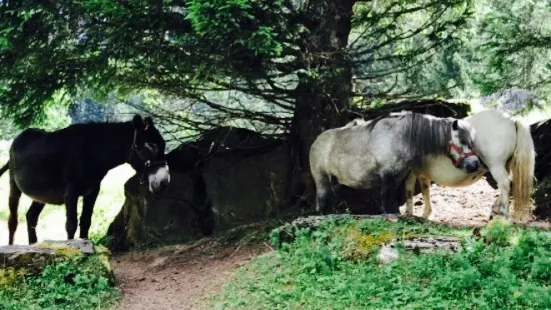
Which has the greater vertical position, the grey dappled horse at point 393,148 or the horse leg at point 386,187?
the grey dappled horse at point 393,148

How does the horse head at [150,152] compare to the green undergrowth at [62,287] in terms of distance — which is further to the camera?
the horse head at [150,152]

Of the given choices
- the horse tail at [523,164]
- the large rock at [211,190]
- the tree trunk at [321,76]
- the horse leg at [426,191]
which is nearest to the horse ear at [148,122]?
the large rock at [211,190]

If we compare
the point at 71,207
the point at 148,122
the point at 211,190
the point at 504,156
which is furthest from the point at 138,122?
the point at 504,156

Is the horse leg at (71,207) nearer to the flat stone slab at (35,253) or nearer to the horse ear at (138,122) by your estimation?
the horse ear at (138,122)

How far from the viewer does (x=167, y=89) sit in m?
9.37

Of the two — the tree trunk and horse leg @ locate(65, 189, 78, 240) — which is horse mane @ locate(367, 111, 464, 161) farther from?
horse leg @ locate(65, 189, 78, 240)

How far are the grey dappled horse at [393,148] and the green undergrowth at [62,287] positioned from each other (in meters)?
3.49

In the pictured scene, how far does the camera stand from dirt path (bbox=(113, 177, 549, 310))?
22.2 ft

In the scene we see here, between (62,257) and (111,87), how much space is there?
3418 millimetres

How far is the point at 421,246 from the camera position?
6098 mm

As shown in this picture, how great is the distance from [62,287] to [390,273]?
135 inches

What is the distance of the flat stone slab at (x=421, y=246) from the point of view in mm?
6012

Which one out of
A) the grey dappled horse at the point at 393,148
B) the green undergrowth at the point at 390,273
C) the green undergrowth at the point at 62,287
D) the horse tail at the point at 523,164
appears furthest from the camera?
the horse tail at the point at 523,164

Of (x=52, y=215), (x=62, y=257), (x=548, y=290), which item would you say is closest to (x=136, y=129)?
(x=62, y=257)
